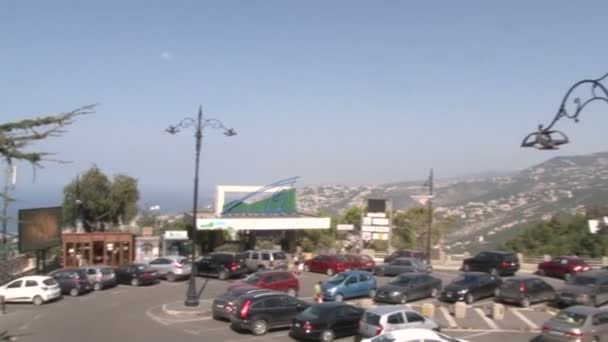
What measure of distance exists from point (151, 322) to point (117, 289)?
10.9 metres

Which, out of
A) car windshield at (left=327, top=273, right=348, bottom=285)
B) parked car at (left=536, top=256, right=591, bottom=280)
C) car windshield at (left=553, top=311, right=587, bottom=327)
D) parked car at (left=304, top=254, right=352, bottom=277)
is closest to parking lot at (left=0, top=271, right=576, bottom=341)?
car windshield at (left=327, top=273, right=348, bottom=285)

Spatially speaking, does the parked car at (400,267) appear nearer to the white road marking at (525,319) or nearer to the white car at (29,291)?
the white road marking at (525,319)

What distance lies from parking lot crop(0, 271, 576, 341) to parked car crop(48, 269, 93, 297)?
56cm

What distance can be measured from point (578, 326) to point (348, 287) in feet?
40.0

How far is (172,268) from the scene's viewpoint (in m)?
38.8

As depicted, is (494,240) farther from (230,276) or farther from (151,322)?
(151,322)

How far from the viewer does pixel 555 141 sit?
9.12 metres

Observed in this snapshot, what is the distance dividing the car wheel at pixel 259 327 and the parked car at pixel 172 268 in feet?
53.8

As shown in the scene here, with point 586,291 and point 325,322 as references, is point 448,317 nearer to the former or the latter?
point 586,291

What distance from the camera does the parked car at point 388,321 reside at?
20344 mm

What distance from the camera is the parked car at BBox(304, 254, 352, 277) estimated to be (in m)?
40.3

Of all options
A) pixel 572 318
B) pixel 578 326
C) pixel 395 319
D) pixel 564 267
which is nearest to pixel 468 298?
pixel 572 318

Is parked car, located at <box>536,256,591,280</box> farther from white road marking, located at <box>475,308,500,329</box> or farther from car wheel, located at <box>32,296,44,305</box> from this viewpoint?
car wheel, located at <box>32,296,44,305</box>

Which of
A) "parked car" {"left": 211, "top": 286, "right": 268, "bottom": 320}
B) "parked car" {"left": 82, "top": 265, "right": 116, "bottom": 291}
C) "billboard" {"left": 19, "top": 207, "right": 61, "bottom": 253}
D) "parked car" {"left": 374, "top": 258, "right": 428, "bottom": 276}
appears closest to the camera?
"parked car" {"left": 211, "top": 286, "right": 268, "bottom": 320}
